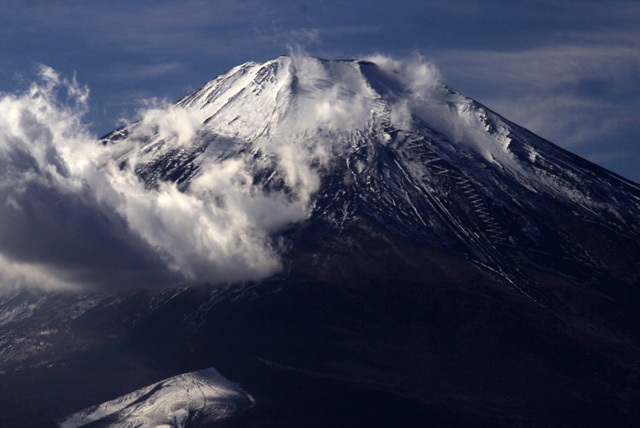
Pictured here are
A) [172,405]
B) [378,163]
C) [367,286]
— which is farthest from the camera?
[378,163]

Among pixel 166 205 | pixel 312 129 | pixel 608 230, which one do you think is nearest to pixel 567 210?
pixel 608 230

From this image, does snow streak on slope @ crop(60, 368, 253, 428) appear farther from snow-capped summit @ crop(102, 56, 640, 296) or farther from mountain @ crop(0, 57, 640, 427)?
snow-capped summit @ crop(102, 56, 640, 296)

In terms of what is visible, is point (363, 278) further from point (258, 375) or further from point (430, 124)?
point (430, 124)

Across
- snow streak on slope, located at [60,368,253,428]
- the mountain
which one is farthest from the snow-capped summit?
snow streak on slope, located at [60,368,253,428]

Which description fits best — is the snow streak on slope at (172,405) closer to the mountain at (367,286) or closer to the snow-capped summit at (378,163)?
the mountain at (367,286)

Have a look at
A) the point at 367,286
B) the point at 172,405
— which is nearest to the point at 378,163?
the point at 367,286

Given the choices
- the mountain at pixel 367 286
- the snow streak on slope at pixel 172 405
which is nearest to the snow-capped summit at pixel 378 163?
the mountain at pixel 367 286

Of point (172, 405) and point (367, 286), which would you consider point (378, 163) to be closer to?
point (367, 286)
